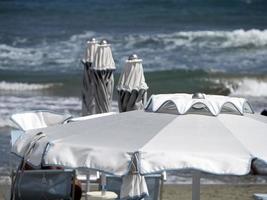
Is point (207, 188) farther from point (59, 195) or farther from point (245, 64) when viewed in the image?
point (245, 64)

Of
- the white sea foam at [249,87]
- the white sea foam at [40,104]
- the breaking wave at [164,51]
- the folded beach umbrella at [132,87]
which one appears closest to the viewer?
the folded beach umbrella at [132,87]

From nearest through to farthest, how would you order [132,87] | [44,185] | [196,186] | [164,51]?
[196,186] → [44,185] → [132,87] → [164,51]

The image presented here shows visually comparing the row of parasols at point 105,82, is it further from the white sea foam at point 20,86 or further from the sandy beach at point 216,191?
the white sea foam at point 20,86

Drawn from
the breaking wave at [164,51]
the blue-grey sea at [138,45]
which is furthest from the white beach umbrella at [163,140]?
the breaking wave at [164,51]

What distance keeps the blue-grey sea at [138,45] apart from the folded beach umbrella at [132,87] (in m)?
3.34

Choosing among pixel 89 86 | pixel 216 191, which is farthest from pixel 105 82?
pixel 216 191

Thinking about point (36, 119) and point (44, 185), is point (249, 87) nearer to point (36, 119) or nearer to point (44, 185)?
point (36, 119)

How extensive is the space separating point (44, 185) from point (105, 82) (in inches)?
95.7

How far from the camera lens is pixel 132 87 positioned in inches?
404

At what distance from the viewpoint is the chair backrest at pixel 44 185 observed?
8664 millimetres

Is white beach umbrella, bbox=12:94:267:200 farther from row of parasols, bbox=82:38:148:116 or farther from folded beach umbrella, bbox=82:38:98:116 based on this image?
folded beach umbrella, bbox=82:38:98:116

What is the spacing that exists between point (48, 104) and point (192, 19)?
51.2ft

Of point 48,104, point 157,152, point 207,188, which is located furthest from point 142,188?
point 48,104

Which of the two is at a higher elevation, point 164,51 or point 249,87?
point 164,51
